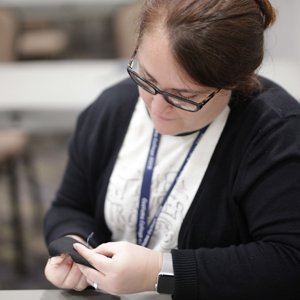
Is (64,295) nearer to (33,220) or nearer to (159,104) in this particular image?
(159,104)

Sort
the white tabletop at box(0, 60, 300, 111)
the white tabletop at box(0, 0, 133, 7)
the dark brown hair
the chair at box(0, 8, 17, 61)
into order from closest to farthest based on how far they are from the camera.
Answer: the dark brown hair, the white tabletop at box(0, 60, 300, 111), the chair at box(0, 8, 17, 61), the white tabletop at box(0, 0, 133, 7)

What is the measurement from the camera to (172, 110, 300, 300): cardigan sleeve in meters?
0.89

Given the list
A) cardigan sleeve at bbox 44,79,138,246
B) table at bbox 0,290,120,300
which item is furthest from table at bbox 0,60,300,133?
table at bbox 0,290,120,300

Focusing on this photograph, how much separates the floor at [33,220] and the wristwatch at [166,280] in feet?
4.30

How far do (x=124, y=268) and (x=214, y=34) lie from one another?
0.43 meters

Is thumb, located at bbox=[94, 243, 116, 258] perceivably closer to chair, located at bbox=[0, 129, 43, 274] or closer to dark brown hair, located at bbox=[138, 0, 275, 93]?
dark brown hair, located at bbox=[138, 0, 275, 93]

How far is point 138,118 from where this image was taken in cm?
112

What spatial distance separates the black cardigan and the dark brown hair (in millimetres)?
144

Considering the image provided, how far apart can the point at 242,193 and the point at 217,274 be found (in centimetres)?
16

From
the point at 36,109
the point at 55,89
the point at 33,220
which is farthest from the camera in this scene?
the point at 33,220

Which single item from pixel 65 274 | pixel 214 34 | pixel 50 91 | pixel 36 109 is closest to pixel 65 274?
pixel 65 274

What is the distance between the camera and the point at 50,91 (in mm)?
2246

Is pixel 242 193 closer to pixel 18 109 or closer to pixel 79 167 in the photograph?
pixel 79 167

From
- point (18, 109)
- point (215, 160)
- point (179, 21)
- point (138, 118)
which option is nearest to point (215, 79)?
point (179, 21)
